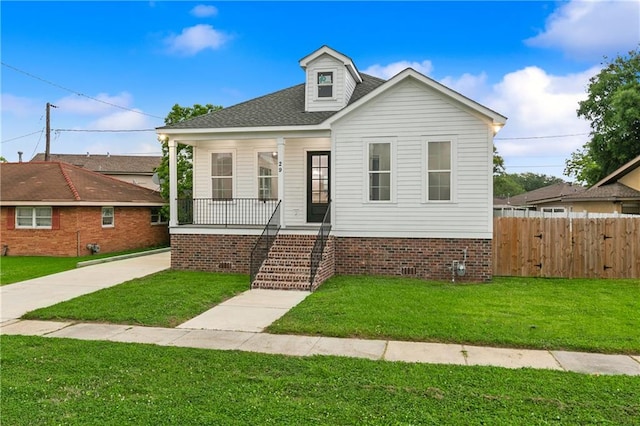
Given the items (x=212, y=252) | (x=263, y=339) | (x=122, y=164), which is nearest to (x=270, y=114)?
(x=212, y=252)

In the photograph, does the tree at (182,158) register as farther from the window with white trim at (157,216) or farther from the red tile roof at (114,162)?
the red tile roof at (114,162)

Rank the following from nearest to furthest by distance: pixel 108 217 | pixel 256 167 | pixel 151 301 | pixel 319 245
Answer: pixel 151 301
pixel 319 245
pixel 256 167
pixel 108 217

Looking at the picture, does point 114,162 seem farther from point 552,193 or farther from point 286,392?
point 286,392

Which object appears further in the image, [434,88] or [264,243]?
[264,243]

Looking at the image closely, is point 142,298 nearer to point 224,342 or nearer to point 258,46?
point 224,342

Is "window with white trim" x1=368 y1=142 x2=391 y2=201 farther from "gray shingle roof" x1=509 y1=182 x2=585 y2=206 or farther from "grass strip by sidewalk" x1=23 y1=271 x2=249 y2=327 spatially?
"gray shingle roof" x1=509 y1=182 x2=585 y2=206

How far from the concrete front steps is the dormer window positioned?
4.60 metres

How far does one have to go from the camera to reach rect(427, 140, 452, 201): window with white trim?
36.9ft

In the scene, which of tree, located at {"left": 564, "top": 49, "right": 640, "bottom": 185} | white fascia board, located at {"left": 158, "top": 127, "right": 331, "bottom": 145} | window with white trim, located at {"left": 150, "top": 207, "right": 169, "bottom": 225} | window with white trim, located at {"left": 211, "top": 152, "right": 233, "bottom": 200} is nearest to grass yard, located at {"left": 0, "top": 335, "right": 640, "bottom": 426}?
white fascia board, located at {"left": 158, "top": 127, "right": 331, "bottom": 145}

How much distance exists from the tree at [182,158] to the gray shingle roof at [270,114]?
22.6 ft

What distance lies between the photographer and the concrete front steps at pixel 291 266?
32.6ft

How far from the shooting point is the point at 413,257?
11344 millimetres

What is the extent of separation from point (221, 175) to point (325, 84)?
4.35 meters

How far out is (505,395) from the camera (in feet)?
13.1
